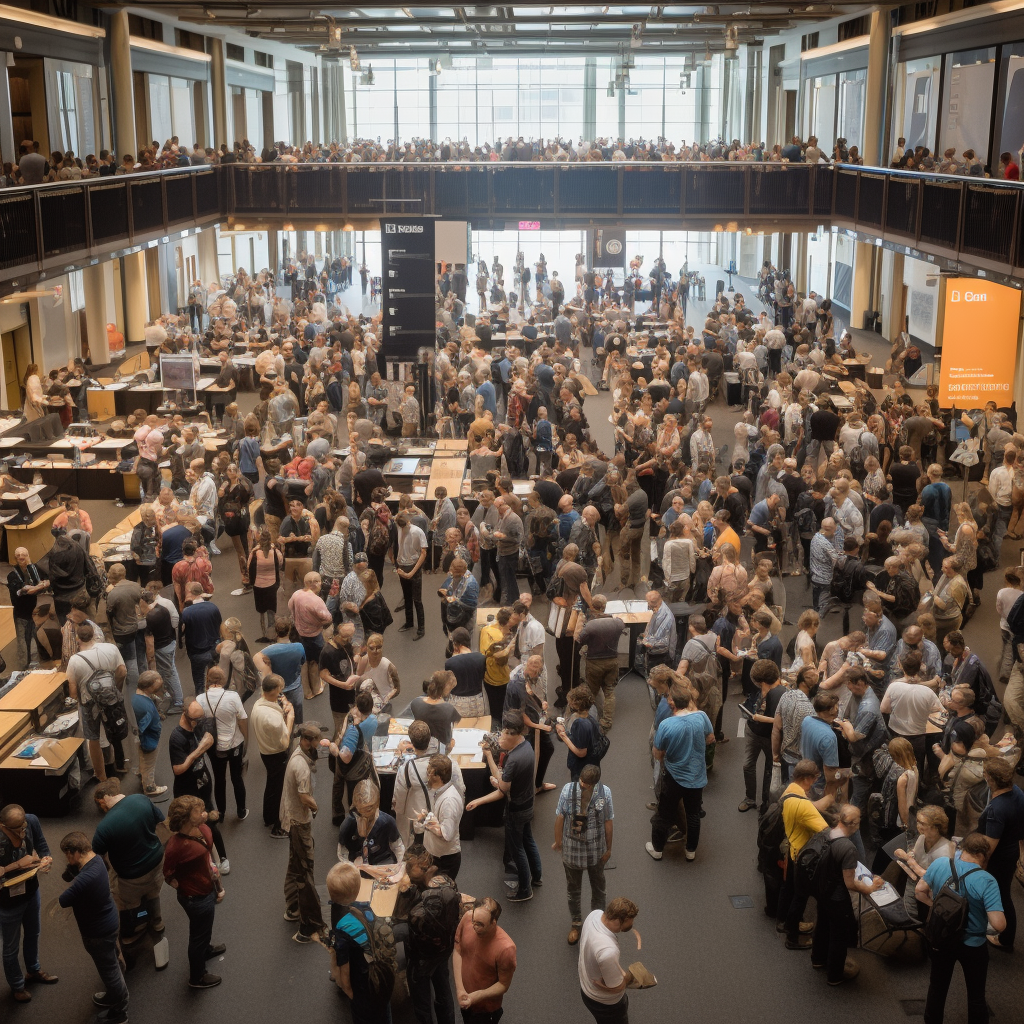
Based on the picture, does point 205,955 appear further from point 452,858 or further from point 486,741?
point 486,741

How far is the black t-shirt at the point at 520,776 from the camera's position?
313 inches

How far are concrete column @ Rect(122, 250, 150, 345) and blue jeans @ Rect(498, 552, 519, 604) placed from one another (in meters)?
19.6

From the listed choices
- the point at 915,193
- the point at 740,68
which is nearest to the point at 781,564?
the point at 915,193

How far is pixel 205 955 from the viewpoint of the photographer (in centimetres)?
752

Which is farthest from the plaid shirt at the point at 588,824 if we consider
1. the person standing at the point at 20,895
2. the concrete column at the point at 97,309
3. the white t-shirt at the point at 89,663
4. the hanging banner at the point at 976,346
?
the concrete column at the point at 97,309

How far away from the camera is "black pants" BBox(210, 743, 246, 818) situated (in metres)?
8.92

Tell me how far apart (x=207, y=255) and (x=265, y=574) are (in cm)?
2760

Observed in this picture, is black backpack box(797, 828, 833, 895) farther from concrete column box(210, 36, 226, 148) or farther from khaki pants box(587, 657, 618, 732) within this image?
concrete column box(210, 36, 226, 148)

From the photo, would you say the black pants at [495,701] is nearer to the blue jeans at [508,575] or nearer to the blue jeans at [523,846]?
Answer: the blue jeans at [523,846]

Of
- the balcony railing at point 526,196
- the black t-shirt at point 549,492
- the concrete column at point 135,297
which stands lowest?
the black t-shirt at point 549,492

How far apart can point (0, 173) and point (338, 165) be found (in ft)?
33.5

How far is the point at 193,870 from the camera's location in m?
7.20

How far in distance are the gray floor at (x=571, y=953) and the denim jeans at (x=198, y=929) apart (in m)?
0.17

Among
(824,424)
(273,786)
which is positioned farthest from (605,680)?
(824,424)
